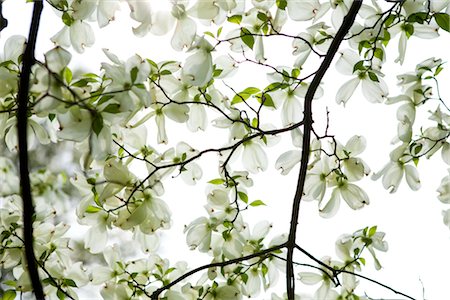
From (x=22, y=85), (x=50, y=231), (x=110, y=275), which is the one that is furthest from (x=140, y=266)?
(x=22, y=85)

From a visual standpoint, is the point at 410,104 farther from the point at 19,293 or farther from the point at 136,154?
the point at 19,293

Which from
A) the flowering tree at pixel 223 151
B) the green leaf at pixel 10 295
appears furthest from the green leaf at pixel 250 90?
the green leaf at pixel 10 295

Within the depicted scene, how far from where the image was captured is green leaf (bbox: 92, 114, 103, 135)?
60 cm

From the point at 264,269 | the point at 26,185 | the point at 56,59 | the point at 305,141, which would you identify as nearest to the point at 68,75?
the point at 56,59

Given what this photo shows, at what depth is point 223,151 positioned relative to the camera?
Result: 95cm

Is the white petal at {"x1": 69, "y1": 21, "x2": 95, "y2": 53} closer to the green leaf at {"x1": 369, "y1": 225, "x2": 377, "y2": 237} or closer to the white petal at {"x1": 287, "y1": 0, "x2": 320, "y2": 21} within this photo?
the white petal at {"x1": 287, "y1": 0, "x2": 320, "y2": 21}

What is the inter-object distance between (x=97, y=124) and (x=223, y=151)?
377 mm

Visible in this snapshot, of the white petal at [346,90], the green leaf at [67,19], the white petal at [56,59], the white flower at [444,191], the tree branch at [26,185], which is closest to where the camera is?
the tree branch at [26,185]

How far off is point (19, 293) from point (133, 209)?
0.26 metres

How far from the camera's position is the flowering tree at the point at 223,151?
81 cm

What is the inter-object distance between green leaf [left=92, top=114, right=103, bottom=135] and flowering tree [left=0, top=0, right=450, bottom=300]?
160mm

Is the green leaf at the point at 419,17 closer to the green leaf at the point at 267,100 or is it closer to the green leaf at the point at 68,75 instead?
the green leaf at the point at 267,100

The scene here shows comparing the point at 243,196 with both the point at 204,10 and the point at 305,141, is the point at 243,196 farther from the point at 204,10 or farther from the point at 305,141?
the point at 204,10

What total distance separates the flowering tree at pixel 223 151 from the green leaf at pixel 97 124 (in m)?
0.16
